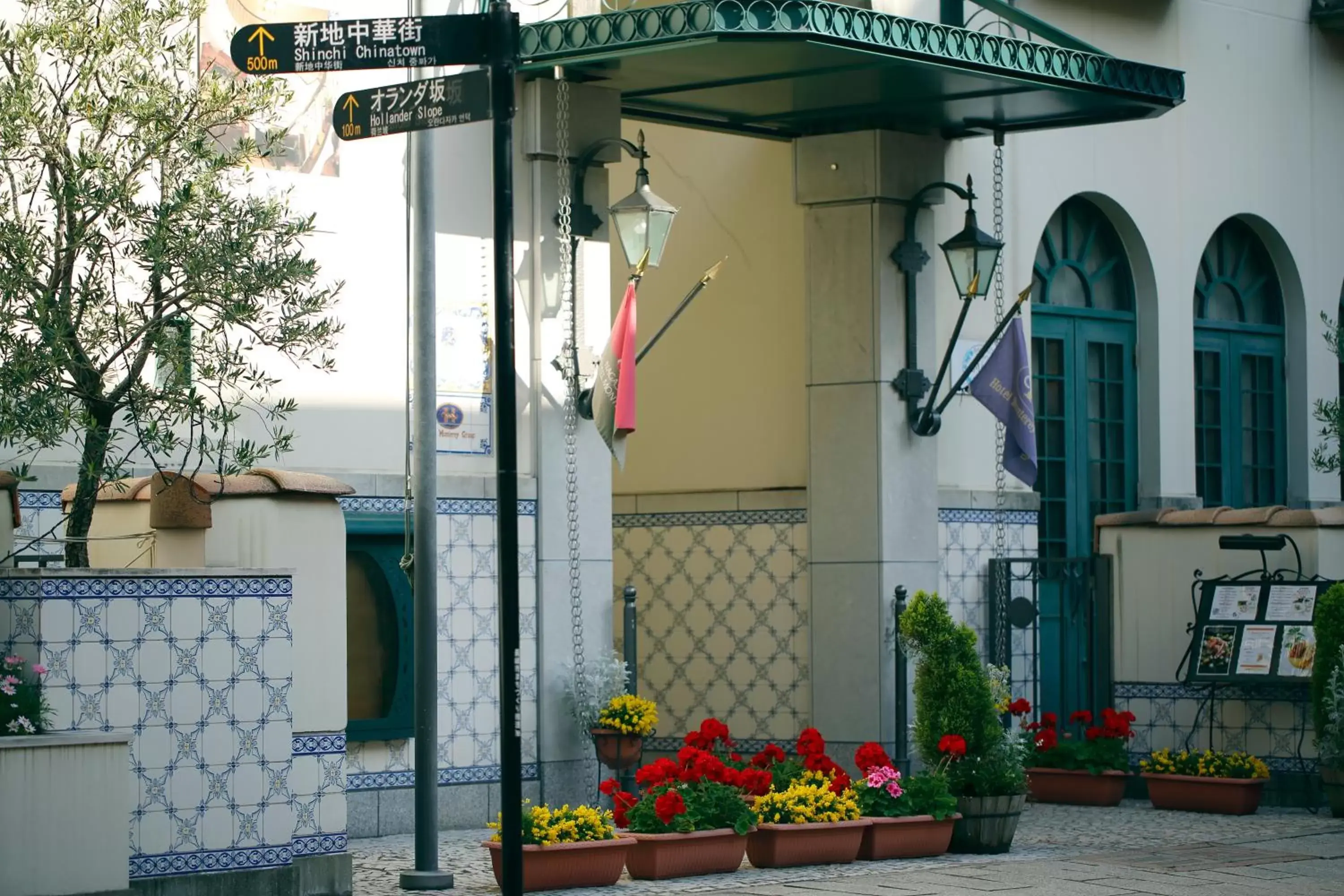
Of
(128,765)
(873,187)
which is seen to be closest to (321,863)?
(128,765)

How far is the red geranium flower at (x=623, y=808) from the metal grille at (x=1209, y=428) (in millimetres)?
8430

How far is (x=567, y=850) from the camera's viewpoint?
36.9 ft

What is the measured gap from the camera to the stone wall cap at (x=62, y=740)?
376 inches

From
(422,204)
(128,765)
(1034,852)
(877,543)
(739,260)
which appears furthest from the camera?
(739,260)

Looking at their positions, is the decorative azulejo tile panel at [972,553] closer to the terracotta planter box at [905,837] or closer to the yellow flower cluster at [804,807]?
the terracotta planter box at [905,837]

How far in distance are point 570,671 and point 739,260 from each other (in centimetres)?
433

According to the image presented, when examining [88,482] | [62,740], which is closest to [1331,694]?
[88,482]

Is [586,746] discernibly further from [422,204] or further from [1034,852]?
[422,204]

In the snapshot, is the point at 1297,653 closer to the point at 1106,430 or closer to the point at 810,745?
the point at 1106,430

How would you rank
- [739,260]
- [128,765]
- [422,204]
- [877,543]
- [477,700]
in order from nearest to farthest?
[128,765]
[422,204]
[477,700]
[877,543]
[739,260]

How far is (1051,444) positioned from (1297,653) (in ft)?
9.68

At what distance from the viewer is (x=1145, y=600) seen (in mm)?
16844

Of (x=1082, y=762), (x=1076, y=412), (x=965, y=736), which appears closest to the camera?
(x=965, y=736)

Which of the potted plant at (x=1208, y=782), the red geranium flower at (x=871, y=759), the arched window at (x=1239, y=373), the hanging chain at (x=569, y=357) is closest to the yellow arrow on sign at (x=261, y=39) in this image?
the hanging chain at (x=569, y=357)
